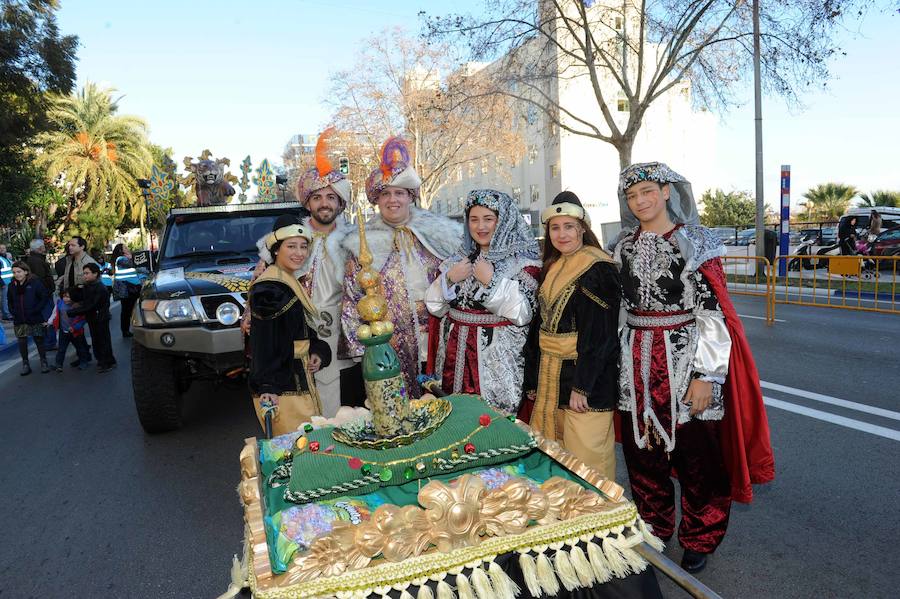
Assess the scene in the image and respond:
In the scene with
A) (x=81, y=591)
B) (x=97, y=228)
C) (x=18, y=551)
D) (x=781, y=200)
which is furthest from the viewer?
(x=97, y=228)

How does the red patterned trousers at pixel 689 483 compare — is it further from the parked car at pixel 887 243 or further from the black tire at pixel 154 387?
the parked car at pixel 887 243

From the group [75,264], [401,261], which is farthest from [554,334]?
[75,264]

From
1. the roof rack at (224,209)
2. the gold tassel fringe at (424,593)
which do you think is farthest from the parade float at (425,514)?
the roof rack at (224,209)

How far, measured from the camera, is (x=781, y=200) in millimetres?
16875

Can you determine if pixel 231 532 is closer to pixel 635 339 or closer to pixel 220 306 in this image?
pixel 220 306

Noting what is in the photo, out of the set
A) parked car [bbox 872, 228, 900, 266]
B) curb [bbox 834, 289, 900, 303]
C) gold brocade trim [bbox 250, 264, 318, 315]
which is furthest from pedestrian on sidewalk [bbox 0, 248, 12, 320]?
parked car [bbox 872, 228, 900, 266]

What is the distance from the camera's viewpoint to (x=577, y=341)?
298 cm

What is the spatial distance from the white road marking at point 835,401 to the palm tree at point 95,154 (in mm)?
34810

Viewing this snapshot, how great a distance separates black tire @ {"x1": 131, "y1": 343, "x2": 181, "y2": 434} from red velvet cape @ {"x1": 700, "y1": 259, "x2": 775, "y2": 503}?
4.64 meters

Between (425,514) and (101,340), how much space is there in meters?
8.96

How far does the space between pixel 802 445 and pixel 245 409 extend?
5253 millimetres

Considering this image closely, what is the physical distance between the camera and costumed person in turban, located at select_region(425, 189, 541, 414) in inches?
124

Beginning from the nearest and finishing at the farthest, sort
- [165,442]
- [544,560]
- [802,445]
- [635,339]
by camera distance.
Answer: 1. [544,560]
2. [635,339]
3. [802,445]
4. [165,442]

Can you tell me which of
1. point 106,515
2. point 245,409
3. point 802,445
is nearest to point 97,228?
point 245,409
